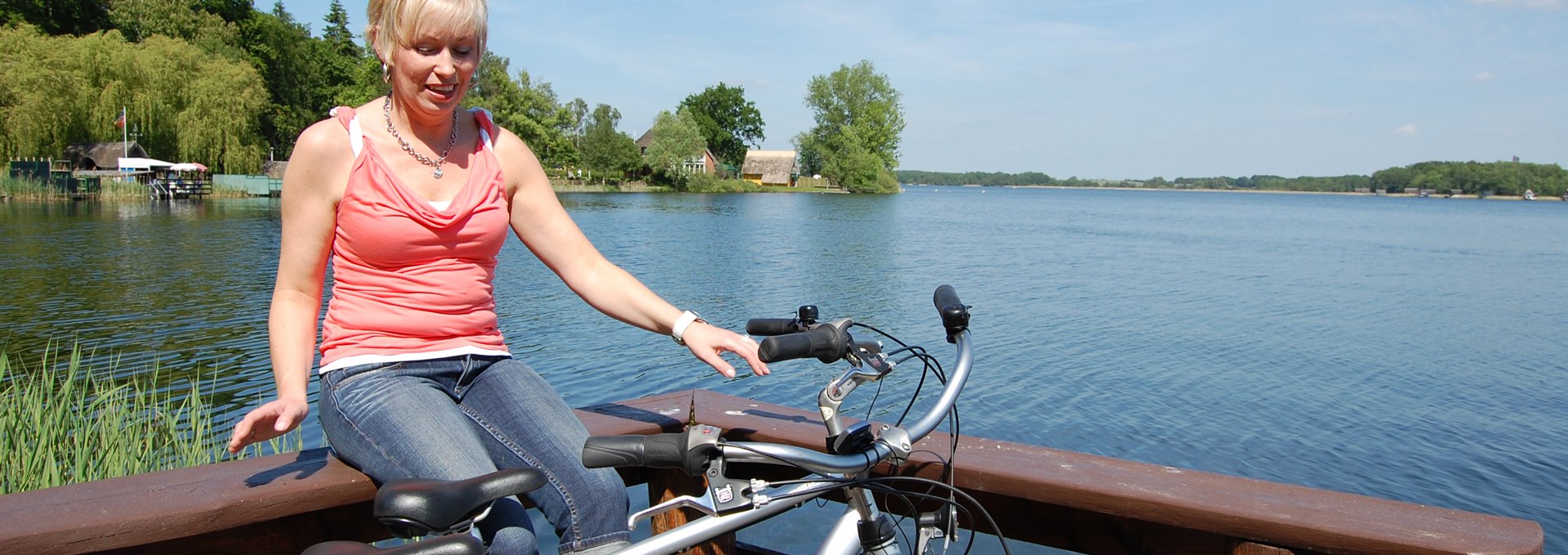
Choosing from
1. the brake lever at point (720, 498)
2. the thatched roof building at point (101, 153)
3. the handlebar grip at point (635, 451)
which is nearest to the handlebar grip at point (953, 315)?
the brake lever at point (720, 498)

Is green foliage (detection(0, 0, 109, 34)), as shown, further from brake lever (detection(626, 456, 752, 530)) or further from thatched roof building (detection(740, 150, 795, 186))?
brake lever (detection(626, 456, 752, 530))

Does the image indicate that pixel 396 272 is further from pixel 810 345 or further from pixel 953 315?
pixel 953 315

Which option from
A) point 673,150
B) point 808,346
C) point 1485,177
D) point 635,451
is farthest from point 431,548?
point 1485,177

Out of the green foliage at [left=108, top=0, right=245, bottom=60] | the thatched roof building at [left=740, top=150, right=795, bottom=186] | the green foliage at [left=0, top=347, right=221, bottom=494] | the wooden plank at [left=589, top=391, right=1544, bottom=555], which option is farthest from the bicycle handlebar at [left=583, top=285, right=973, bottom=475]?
the thatched roof building at [left=740, top=150, right=795, bottom=186]

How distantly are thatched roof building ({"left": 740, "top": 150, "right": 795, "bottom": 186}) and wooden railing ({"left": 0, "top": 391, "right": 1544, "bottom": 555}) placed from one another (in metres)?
95.7

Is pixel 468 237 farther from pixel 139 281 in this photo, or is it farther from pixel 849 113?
pixel 849 113

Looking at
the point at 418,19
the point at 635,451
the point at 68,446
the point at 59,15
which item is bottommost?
the point at 68,446

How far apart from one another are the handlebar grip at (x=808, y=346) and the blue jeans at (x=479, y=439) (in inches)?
24.0

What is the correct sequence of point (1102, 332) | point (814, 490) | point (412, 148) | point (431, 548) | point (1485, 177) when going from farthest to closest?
point (1485, 177)
point (1102, 332)
point (412, 148)
point (814, 490)
point (431, 548)

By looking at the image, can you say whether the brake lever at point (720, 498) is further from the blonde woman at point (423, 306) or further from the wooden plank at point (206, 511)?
the wooden plank at point (206, 511)

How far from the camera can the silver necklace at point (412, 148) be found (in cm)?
260

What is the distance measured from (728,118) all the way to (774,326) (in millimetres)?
102876

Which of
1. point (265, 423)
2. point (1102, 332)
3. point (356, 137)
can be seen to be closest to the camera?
point (265, 423)

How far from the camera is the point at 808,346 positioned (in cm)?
184
